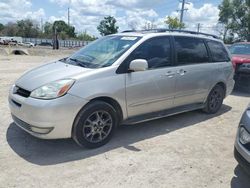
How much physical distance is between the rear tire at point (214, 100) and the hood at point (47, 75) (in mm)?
3181

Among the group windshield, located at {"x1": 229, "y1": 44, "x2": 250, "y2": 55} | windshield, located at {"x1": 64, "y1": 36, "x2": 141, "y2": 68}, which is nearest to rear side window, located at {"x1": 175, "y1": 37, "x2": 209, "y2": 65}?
windshield, located at {"x1": 64, "y1": 36, "x2": 141, "y2": 68}

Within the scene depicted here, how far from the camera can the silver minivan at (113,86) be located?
4027mm

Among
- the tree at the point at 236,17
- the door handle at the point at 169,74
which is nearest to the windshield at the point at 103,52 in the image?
the door handle at the point at 169,74

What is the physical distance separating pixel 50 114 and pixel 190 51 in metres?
3.16

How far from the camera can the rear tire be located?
21.0ft

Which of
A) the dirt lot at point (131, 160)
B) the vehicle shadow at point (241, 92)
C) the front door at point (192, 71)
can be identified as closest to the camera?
the dirt lot at point (131, 160)

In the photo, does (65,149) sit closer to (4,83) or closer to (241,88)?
(4,83)

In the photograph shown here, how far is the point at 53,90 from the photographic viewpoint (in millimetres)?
4016

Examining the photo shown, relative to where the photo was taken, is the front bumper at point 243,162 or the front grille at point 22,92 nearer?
the front bumper at point 243,162

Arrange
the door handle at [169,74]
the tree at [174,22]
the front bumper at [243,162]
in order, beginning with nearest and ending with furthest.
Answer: the front bumper at [243,162] < the door handle at [169,74] < the tree at [174,22]

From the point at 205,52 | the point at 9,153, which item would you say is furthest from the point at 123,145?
the point at 205,52

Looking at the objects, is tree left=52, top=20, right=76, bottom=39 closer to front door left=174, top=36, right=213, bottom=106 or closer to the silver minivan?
front door left=174, top=36, right=213, bottom=106

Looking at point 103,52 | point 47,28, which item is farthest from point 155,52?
point 47,28

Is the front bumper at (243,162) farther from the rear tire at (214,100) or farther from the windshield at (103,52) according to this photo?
the rear tire at (214,100)
